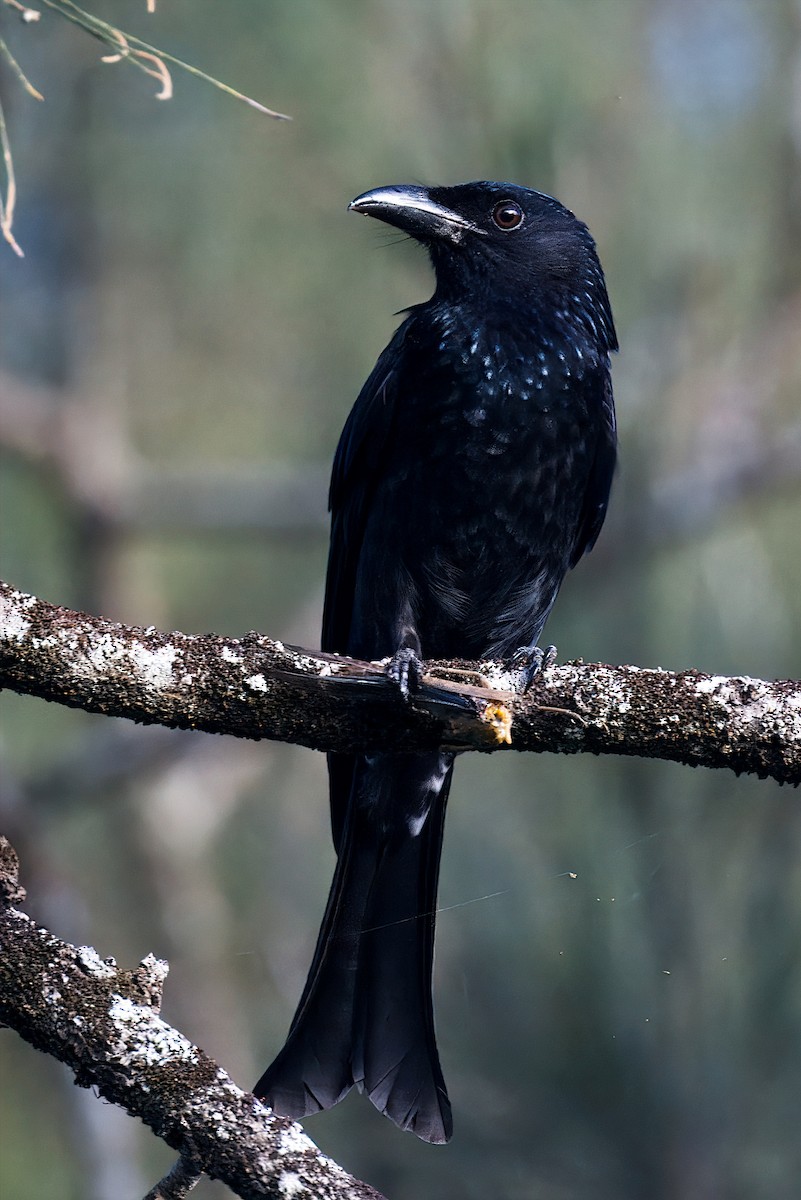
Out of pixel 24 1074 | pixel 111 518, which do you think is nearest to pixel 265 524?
pixel 111 518

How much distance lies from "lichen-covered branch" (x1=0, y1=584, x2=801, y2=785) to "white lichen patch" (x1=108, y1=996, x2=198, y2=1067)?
452 mm

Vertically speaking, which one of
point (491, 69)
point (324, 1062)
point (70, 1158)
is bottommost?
point (324, 1062)

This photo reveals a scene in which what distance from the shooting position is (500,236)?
134 inches

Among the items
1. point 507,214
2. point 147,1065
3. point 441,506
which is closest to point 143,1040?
point 147,1065

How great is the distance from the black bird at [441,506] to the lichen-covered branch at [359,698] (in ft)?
2.05

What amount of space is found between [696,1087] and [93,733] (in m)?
3.35

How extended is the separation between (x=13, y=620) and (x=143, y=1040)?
2.10 feet

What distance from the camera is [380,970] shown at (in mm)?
2725

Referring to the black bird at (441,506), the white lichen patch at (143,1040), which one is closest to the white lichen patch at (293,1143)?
the white lichen patch at (143,1040)

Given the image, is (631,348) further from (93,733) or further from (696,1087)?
(696,1087)

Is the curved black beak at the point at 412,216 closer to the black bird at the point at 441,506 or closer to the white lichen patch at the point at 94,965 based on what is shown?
the black bird at the point at 441,506

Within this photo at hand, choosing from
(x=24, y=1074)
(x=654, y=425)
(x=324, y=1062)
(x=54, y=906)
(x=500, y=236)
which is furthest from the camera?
(x=24, y=1074)

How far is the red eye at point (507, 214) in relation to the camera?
11.3ft

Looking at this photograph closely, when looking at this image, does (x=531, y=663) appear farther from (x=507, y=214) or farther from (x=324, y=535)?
(x=324, y=535)
